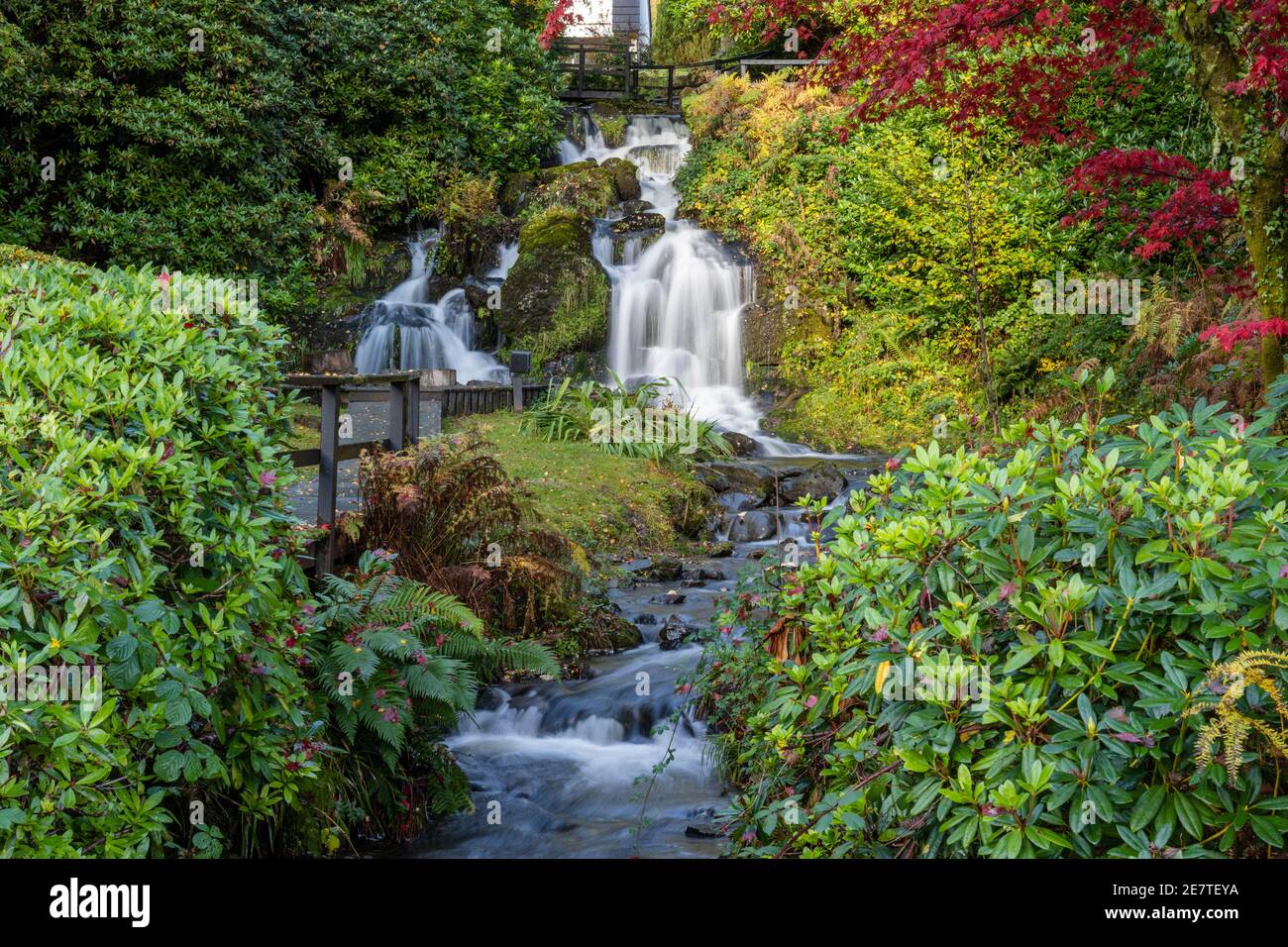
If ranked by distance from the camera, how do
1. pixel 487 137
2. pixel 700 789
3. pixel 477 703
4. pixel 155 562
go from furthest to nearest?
pixel 487 137, pixel 477 703, pixel 700 789, pixel 155 562

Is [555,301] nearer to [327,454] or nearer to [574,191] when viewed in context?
[574,191]

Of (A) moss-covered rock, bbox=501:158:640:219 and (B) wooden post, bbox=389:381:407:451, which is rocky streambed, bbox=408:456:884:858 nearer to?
(B) wooden post, bbox=389:381:407:451

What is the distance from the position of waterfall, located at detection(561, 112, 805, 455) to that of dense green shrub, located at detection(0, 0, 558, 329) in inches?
170

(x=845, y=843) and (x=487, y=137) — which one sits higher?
(x=487, y=137)

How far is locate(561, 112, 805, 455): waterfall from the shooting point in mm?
17266

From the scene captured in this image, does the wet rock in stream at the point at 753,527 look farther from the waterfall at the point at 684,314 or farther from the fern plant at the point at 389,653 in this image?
the fern plant at the point at 389,653

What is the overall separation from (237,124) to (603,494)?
369 inches

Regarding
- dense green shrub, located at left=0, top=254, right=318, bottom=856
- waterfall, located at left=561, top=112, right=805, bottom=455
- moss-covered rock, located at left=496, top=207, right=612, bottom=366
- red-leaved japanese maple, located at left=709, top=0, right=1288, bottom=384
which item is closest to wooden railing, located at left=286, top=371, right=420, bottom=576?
dense green shrub, located at left=0, top=254, right=318, bottom=856

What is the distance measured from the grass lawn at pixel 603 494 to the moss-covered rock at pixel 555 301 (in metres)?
4.36

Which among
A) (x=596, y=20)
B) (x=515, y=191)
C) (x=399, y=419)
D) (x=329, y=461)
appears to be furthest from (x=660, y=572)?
(x=596, y=20)
